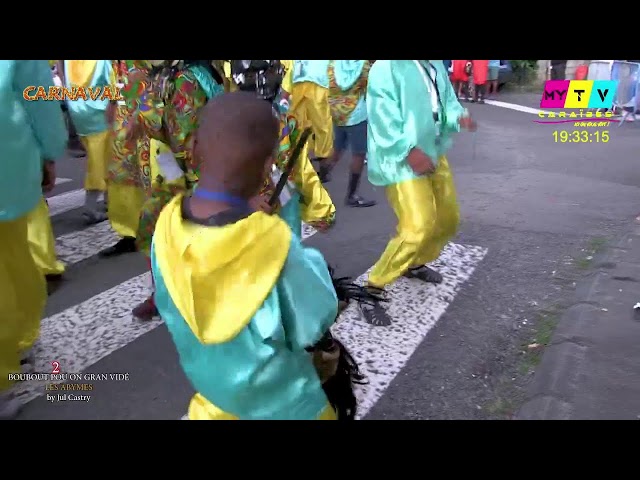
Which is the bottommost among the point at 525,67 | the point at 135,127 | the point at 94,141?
the point at 94,141

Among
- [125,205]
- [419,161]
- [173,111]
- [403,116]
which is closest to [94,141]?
[125,205]

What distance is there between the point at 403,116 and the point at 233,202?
2157 mm

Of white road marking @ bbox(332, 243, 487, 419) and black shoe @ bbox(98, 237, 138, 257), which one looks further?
black shoe @ bbox(98, 237, 138, 257)

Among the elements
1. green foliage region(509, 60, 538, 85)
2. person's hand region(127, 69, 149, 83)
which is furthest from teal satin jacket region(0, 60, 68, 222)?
green foliage region(509, 60, 538, 85)

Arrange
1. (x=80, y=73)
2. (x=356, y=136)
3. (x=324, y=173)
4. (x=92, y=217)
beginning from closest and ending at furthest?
(x=80, y=73), (x=92, y=217), (x=356, y=136), (x=324, y=173)

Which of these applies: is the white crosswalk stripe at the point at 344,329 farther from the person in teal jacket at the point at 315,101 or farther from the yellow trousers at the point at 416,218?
the person in teal jacket at the point at 315,101

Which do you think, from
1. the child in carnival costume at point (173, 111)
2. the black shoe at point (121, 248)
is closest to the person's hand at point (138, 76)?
the child in carnival costume at point (173, 111)

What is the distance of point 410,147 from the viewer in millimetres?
3424

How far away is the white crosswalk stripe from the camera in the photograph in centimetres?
313

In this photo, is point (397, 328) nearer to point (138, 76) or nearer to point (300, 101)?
point (138, 76)

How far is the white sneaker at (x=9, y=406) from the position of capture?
8.92 ft

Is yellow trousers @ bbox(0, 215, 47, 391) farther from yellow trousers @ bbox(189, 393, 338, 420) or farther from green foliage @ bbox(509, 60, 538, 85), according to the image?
green foliage @ bbox(509, 60, 538, 85)

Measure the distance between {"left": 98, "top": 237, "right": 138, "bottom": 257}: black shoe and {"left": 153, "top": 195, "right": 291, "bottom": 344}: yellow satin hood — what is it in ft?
10.9
